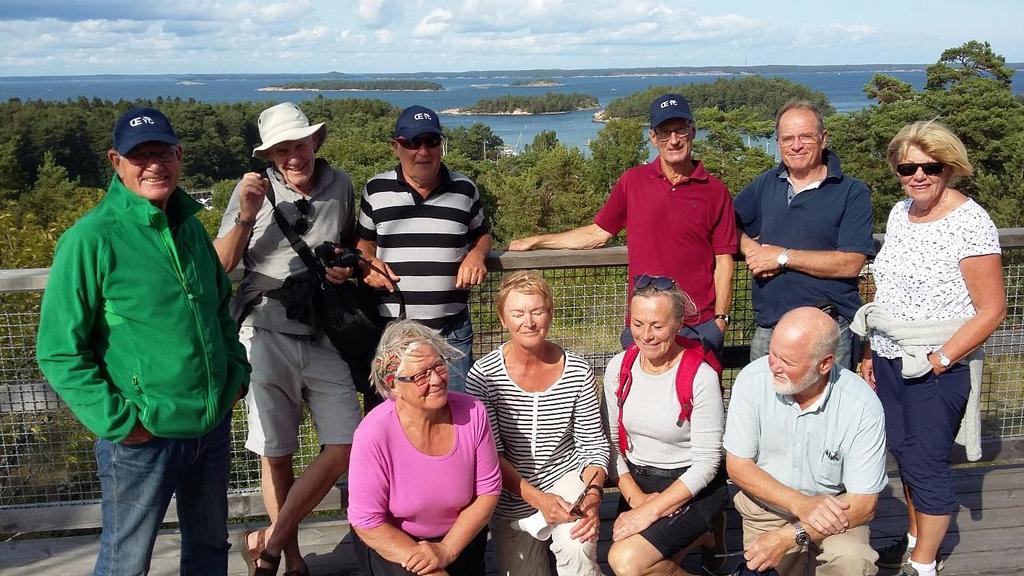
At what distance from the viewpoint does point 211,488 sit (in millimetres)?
2867

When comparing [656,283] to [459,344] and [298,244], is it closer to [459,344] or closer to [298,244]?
[459,344]

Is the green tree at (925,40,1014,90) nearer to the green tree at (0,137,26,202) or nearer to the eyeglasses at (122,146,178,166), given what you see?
the eyeglasses at (122,146,178,166)

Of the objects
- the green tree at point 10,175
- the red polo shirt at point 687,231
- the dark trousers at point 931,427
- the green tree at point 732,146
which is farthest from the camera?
the green tree at point 732,146

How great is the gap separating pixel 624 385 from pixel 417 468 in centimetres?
86

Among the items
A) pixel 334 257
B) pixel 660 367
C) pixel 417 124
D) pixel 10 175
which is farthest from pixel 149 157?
pixel 10 175

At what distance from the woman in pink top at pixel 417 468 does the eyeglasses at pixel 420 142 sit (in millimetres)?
857

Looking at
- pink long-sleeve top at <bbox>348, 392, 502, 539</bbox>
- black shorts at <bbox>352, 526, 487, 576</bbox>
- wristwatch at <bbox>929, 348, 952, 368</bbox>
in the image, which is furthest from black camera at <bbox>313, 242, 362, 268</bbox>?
wristwatch at <bbox>929, 348, 952, 368</bbox>

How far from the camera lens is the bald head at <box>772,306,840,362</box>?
9.14 feet

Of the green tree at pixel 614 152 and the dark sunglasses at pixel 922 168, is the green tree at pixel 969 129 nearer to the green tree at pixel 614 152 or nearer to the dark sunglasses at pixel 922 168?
the green tree at pixel 614 152

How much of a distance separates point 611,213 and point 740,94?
354 feet

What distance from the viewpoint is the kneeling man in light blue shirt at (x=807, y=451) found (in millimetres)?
2832

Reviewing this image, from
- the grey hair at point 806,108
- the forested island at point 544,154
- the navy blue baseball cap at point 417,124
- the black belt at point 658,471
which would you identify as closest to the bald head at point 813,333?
the black belt at point 658,471

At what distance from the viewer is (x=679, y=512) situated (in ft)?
10.2

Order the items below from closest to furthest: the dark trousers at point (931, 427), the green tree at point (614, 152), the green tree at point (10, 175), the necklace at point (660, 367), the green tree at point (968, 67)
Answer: the necklace at point (660, 367) → the dark trousers at point (931, 427) → the green tree at point (968, 67) → the green tree at point (10, 175) → the green tree at point (614, 152)
